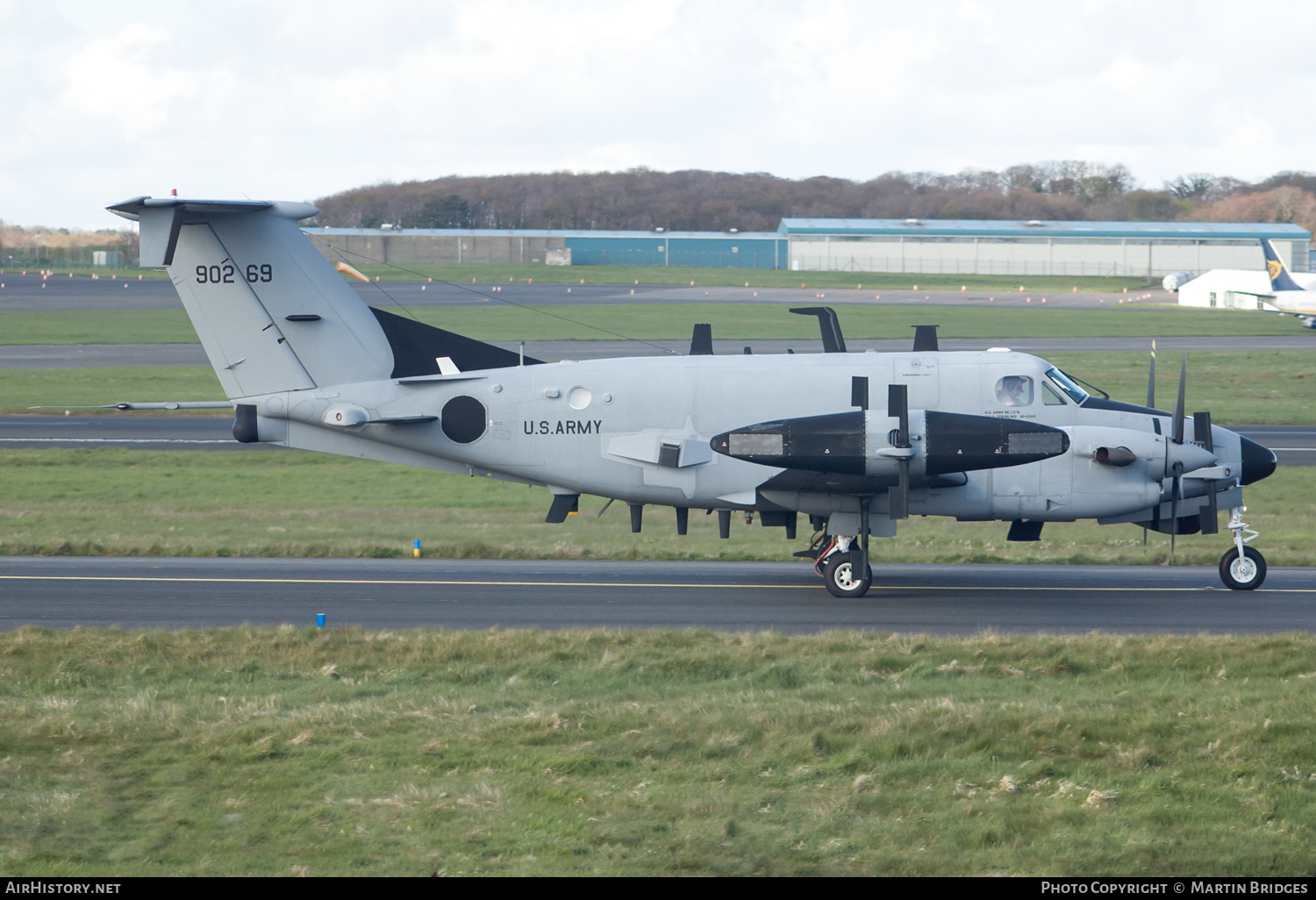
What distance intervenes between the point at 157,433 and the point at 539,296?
54.4m

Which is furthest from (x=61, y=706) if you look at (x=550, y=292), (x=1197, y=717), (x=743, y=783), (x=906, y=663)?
(x=550, y=292)

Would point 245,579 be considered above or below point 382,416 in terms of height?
below

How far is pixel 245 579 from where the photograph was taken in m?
19.3

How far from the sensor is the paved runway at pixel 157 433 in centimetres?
3662

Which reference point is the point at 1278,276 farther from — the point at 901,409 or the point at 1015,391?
the point at 901,409

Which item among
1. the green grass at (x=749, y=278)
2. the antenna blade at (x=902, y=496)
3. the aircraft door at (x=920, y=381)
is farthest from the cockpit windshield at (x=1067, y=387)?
the green grass at (x=749, y=278)

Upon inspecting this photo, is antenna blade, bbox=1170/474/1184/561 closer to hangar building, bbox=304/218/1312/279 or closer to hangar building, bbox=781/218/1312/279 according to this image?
hangar building, bbox=304/218/1312/279

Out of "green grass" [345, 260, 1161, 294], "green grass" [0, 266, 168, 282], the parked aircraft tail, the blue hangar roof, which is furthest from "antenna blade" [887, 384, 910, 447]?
the blue hangar roof

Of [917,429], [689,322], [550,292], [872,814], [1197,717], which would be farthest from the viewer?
[550,292]

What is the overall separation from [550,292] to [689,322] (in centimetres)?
2412

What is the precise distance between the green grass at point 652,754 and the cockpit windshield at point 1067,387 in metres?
4.98

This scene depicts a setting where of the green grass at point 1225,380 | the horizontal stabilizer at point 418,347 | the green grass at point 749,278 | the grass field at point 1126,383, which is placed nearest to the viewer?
the horizontal stabilizer at point 418,347

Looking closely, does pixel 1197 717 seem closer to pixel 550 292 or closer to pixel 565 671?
pixel 565 671

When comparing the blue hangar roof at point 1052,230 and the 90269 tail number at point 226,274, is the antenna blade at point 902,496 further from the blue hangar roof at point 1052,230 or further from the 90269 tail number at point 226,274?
the blue hangar roof at point 1052,230
